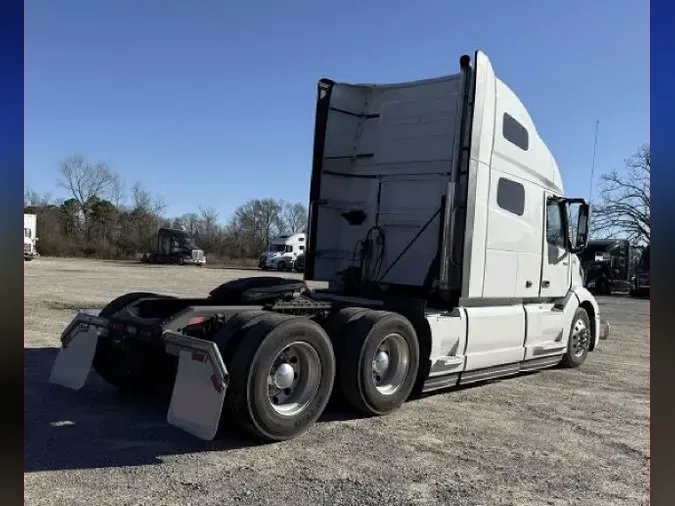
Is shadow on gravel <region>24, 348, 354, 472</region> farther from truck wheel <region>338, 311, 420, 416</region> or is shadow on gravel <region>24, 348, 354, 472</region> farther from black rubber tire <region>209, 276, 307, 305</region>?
black rubber tire <region>209, 276, 307, 305</region>

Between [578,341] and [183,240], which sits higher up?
[183,240]

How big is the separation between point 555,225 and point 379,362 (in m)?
4.20

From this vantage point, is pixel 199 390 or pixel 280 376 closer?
pixel 199 390

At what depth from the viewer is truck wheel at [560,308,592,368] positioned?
9109mm

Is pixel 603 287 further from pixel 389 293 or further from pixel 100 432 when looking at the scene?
pixel 100 432

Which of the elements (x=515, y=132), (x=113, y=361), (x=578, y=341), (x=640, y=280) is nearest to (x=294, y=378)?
(x=113, y=361)

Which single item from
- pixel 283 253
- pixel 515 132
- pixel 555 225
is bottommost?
pixel 283 253

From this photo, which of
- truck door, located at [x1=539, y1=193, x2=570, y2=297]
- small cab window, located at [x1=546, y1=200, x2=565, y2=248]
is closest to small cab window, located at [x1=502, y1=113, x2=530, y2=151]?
truck door, located at [x1=539, y1=193, x2=570, y2=297]

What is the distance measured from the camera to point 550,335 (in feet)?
28.0

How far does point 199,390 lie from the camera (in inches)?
182

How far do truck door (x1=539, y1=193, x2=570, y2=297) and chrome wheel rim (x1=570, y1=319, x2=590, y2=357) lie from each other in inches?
26.5

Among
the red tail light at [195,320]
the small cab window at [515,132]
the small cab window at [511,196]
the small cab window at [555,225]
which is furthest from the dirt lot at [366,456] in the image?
the small cab window at [515,132]

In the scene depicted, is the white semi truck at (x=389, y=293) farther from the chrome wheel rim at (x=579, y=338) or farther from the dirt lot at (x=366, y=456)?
the dirt lot at (x=366, y=456)
